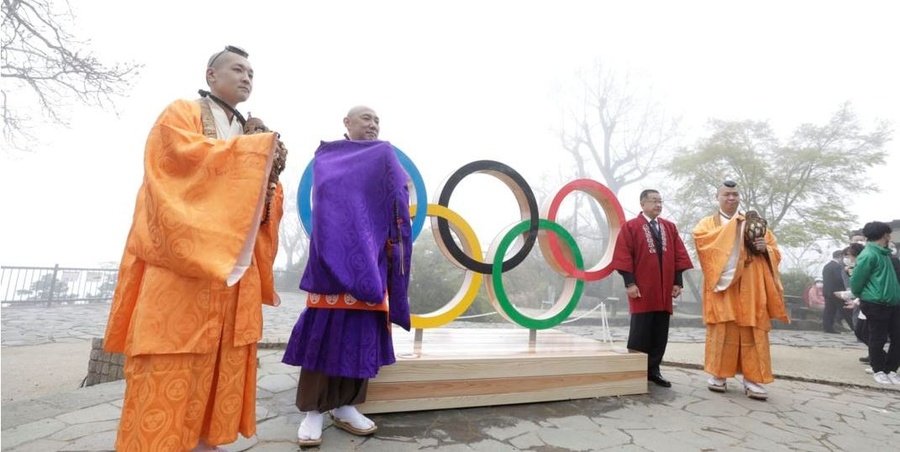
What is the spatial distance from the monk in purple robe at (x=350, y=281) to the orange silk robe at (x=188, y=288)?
521mm

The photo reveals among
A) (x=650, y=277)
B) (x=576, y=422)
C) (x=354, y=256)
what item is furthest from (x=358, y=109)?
(x=650, y=277)

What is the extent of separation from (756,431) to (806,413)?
0.98 metres

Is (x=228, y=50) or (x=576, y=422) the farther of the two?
(x=576, y=422)

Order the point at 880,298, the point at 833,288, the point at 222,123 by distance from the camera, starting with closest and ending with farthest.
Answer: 1. the point at 222,123
2. the point at 880,298
3. the point at 833,288

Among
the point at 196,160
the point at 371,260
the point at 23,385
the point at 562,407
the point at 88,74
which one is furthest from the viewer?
the point at 88,74

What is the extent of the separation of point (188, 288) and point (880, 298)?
22.9ft

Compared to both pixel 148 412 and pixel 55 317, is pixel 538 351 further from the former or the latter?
pixel 55 317

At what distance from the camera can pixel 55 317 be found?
10.2m

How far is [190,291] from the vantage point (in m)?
1.66

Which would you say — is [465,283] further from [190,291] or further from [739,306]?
[739,306]

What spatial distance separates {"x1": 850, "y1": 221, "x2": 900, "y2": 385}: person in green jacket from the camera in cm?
473

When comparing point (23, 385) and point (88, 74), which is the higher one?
point (88, 74)

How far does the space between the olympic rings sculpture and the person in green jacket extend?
3331mm

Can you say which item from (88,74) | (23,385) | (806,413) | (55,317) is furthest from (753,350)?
(55,317)
